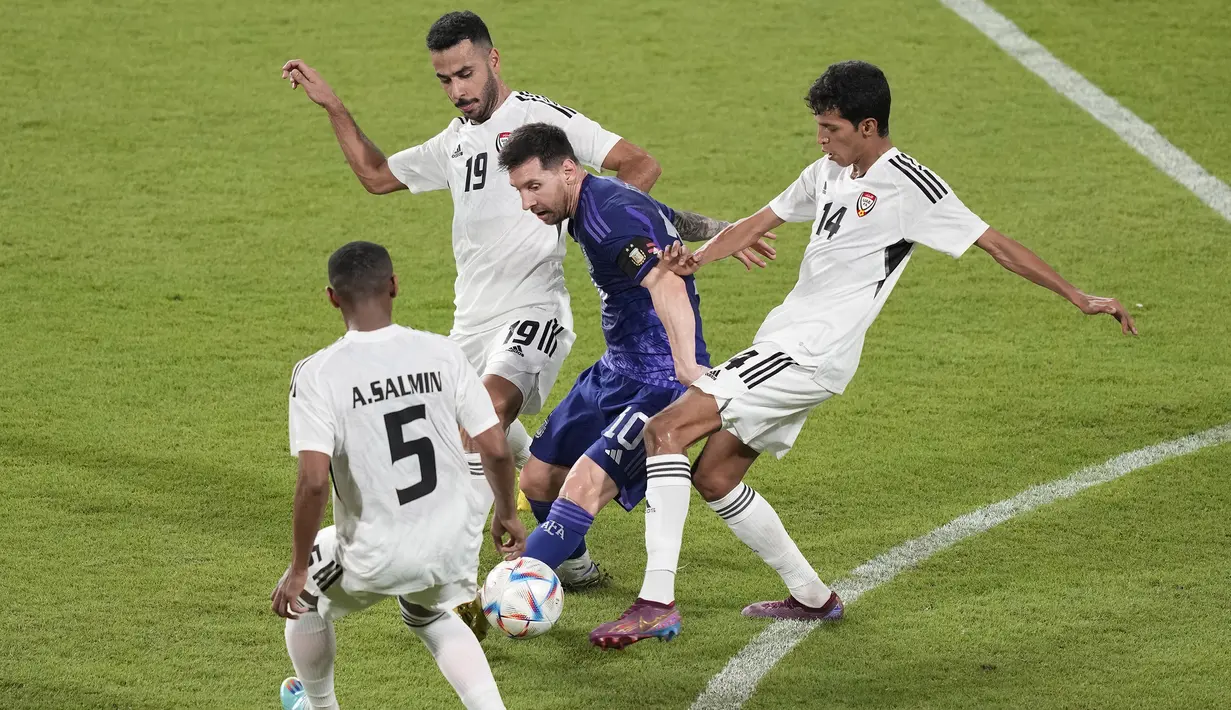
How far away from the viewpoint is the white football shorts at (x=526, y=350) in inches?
→ 219

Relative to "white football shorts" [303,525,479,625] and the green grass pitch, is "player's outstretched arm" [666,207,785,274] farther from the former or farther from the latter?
"white football shorts" [303,525,479,625]

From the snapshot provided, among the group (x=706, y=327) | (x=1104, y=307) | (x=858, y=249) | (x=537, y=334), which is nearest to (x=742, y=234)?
(x=858, y=249)

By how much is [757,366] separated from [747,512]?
51 centimetres

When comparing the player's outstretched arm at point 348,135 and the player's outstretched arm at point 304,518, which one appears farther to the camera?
the player's outstretched arm at point 348,135

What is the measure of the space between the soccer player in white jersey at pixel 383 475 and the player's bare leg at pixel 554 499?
127 centimetres

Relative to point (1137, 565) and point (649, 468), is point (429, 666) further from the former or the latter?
point (1137, 565)

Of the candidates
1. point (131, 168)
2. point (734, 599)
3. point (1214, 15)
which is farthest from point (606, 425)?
point (1214, 15)

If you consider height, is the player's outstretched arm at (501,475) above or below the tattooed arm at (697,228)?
below

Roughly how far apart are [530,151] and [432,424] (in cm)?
124

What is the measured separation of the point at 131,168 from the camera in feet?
33.3

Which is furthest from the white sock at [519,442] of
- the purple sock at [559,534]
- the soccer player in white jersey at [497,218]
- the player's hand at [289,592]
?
the player's hand at [289,592]

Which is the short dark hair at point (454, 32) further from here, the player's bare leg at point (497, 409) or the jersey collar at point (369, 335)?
the jersey collar at point (369, 335)

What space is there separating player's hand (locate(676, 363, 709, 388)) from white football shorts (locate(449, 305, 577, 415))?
0.84 metres

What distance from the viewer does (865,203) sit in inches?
197
